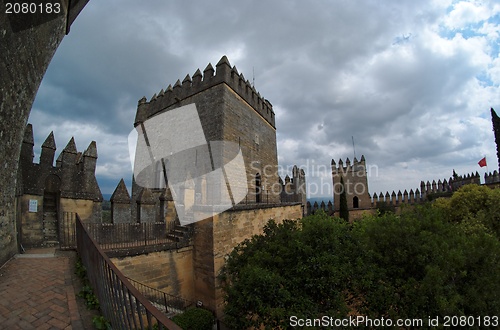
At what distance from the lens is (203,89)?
598 inches

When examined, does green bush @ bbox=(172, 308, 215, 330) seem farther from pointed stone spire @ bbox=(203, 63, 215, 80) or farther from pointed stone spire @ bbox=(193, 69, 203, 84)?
pointed stone spire @ bbox=(193, 69, 203, 84)

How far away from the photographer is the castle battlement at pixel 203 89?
14.9 metres

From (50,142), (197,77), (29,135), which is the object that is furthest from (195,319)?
(197,77)

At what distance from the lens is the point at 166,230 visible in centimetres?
1036

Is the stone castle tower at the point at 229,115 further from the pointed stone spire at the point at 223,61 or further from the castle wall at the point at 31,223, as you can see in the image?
the castle wall at the point at 31,223

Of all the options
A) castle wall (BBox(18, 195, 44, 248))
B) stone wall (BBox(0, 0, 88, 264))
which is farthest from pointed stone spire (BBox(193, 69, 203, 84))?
castle wall (BBox(18, 195, 44, 248))

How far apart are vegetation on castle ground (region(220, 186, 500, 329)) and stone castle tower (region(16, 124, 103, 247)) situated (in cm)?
720

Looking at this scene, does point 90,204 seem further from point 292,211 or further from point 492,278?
point 492,278

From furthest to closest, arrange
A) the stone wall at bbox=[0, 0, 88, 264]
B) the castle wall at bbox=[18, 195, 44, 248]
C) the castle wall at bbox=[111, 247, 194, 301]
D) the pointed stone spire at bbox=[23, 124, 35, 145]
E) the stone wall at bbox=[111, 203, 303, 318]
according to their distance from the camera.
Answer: the pointed stone spire at bbox=[23, 124, 35, 145]
the stone wall at bbox=[111, 203, 303, 318]
the castle wall at bbox=[18, 195, 44, 248]
the castle wall at bbox=[111, 247, 194, 301]
the stone wall at bbox=[0, 0, 88, 264]

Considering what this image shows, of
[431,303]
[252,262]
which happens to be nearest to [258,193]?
[252,262]

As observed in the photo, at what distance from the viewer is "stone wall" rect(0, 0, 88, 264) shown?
4137 mm

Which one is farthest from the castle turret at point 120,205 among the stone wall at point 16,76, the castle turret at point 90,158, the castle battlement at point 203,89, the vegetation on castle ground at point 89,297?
the castle battlement at point 203,89

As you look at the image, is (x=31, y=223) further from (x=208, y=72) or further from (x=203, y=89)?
(x=208, y=72)

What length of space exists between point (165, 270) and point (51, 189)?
5.64m
